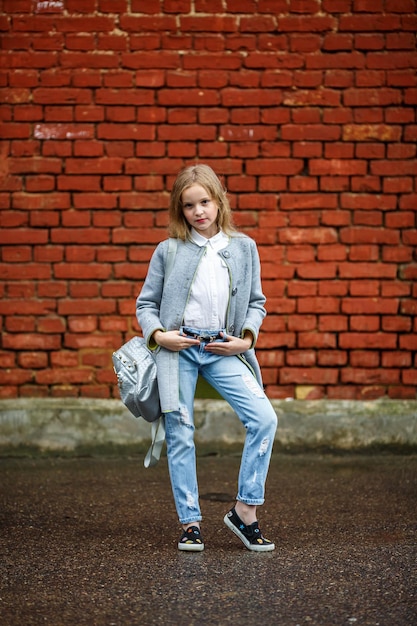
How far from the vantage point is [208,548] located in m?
3.85

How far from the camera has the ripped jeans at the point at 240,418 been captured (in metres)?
3.74

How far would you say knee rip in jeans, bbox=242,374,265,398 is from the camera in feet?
12.4

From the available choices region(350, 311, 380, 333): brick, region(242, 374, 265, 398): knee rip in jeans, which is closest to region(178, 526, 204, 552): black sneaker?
region(242, 374, 265, 398): knee rip in jeans

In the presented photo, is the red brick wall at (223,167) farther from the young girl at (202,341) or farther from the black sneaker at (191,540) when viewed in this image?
the black sneaker at (191,540)

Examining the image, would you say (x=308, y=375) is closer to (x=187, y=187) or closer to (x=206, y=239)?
(x=206, y=239)

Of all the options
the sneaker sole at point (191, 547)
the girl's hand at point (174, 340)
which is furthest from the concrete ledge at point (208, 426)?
the girl's hand at point (174, 340)

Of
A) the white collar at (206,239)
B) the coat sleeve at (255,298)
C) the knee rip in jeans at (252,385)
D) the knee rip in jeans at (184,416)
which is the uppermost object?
the white collar at (206,239)

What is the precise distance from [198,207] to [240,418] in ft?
3.06

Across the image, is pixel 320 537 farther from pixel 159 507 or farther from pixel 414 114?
pixel 414 114

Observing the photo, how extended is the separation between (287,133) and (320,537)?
9.06 ft

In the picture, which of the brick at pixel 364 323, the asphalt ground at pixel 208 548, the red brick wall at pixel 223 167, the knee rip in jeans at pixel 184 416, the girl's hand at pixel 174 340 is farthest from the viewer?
the brick at pixel 364 323

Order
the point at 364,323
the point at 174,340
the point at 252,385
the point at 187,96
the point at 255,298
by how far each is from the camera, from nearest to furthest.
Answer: the point at 174,340 < the point at 252,385 < the point at 255,298 < the point at 187,96 < the point at 364,323

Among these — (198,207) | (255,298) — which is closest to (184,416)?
(255,298)

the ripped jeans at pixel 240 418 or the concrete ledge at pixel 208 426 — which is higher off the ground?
the ripped jeans at pixel 240 418
